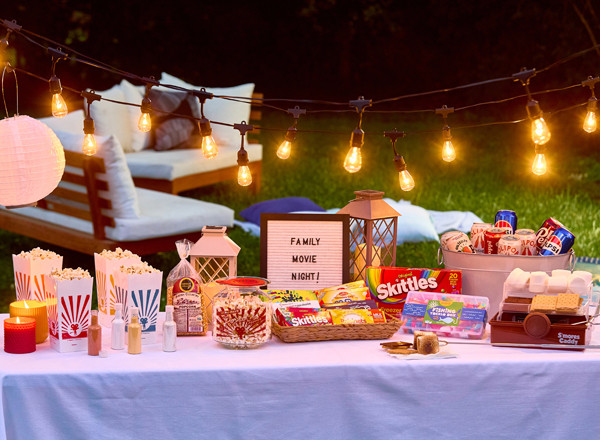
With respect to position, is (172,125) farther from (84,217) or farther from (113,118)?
(84,217)

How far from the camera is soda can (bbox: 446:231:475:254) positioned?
2697 millimetres

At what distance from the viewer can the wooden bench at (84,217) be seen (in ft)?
16.4

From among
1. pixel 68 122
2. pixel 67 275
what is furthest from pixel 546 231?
pixel 68 122

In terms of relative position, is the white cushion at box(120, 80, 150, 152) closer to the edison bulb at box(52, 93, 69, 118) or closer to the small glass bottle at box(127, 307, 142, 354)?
the edison bulb at box(52, 93, 69, 118)

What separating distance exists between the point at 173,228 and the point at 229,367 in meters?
3.23

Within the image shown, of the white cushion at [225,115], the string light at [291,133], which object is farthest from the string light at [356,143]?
the white cushion at [225,115]

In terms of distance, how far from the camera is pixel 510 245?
2631 millimetres

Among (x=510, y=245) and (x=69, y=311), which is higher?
(x=510, y=245)

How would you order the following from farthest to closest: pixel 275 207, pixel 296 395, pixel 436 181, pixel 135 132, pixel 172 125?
pixel 436 181
pixel 172 125
pixel 135 132
pixel 275 207
pixel 296 395

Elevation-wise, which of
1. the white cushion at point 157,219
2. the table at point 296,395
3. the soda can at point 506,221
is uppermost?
the white cushion at point 157,219

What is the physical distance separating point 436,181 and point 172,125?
2.98 meters

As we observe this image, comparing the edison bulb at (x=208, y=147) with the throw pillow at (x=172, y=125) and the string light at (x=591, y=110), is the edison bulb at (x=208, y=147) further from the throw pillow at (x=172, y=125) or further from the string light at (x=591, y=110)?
A: the throw pillow at (x=172, y=125)

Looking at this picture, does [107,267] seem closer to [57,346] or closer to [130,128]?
[57,346]

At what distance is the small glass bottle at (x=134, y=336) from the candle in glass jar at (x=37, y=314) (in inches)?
10.6
